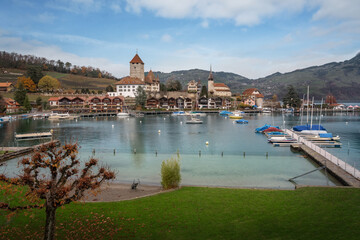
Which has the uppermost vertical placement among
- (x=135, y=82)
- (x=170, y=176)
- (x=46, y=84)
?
(x=135, y=82)

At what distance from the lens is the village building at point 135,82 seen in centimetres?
12212

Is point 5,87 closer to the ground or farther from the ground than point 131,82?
closer to the ground

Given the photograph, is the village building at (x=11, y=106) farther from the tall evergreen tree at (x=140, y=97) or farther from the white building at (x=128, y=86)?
the tall evergreen tree at (x=140, y=97)

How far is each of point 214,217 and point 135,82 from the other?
11448 centimetres

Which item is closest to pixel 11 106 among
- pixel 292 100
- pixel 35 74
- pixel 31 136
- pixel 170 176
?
pixel 35 74

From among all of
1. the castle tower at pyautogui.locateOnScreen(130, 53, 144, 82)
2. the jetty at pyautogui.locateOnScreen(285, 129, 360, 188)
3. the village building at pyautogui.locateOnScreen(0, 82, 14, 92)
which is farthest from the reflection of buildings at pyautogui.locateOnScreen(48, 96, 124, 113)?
the jetty at pyautogui.locateOnScreen(285, 129, 360, 188)

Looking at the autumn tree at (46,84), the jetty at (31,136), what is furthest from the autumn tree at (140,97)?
the jetty at (31,136)

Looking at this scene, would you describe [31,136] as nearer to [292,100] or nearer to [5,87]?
[5,87]

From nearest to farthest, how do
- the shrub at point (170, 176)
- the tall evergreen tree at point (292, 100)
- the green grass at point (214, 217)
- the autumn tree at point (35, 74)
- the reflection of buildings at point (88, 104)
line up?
the green grass at point (214, 217)
the shrub at point (170, 176)
the reflection of buildings at point (88, 104)
the tall evergreen tree at point (292, 100)
the autumn tree at point (35, 74)

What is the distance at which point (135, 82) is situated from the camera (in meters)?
122

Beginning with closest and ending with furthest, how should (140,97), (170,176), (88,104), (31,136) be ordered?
(170,176), (31,136), (88,104), (140,97)

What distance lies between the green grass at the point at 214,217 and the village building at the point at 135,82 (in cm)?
11075

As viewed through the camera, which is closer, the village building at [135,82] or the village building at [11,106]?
the village building at [11,106]

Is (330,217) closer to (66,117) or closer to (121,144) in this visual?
(121,144)
